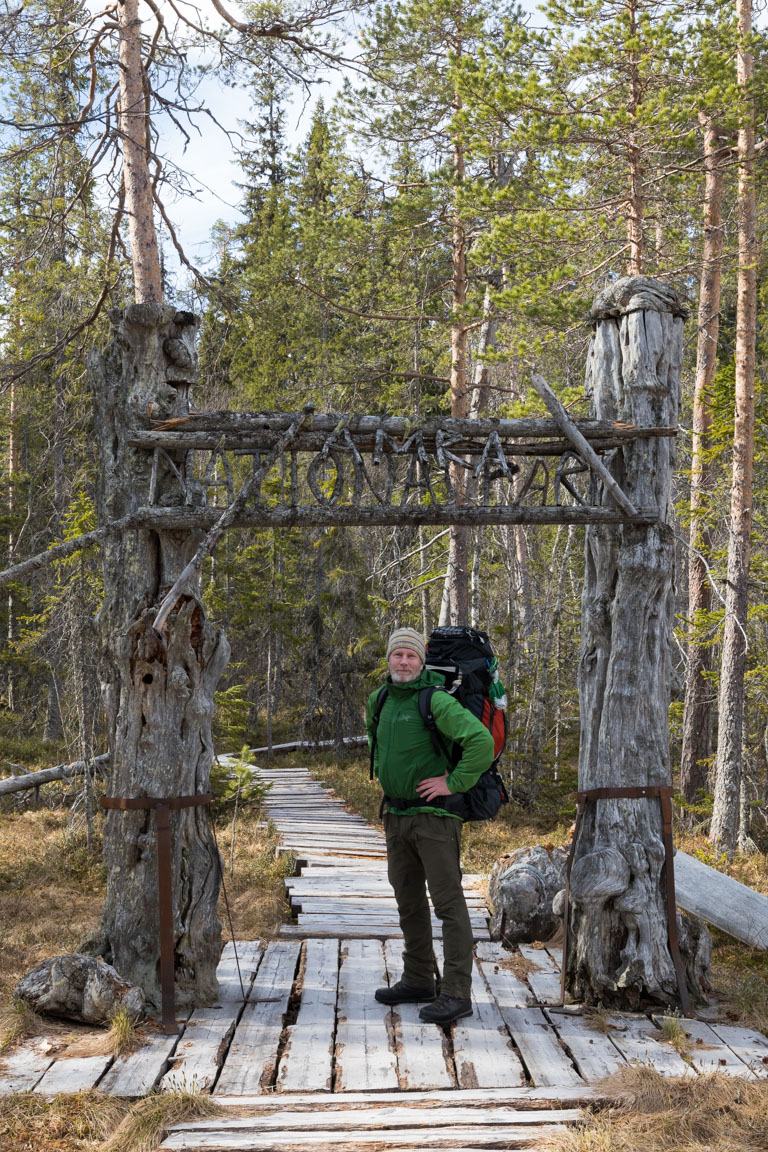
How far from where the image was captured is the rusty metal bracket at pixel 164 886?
16.8 feet

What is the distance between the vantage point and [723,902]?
8117 millimetres

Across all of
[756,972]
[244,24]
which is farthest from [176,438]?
[244,24]

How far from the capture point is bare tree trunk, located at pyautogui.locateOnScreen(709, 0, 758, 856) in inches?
453

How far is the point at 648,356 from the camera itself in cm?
568

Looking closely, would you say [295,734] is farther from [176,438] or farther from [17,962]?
[176,438]

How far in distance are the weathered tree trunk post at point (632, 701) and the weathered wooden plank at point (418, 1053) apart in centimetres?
104

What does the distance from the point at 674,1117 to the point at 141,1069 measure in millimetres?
2430

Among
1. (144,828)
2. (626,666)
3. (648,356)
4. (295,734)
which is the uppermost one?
(648,356)

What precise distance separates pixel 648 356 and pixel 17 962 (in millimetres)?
6124

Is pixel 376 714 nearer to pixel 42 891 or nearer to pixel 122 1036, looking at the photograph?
pixel 122 1036

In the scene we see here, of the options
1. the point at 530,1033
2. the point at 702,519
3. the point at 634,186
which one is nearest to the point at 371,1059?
the point at 530,1033

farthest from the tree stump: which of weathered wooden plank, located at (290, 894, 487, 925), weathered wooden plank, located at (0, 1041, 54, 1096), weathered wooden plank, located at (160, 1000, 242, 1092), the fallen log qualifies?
the fallen log

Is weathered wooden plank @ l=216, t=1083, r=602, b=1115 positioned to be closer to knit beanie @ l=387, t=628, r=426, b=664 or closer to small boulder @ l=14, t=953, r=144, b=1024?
small boulder @ l=14, t=953, r=144, b=1024

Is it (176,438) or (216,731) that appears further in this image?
(216,731)
